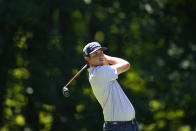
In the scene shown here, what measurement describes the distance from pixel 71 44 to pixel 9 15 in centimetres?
158

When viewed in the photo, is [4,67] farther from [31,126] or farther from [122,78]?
[122,78]

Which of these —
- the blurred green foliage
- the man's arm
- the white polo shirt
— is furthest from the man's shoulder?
the blurred green foliage

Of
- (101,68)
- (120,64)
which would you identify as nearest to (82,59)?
(120,64)

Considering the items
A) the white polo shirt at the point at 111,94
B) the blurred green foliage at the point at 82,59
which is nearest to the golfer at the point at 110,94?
the white polo shirt at the point at 111,94

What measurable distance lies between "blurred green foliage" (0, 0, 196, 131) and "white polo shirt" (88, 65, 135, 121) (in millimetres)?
5911

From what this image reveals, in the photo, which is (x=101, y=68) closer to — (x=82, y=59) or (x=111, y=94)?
(x=111, y=94)

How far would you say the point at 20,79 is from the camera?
12.3 m

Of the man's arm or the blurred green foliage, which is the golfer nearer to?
the man's arm

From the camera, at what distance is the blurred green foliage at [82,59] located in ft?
38.9

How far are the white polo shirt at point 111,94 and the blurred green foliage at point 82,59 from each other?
5.91 m

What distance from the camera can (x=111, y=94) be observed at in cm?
507

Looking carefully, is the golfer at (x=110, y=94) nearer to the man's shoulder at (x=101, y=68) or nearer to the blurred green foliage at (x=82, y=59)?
the man's shoulder at (x=101, y=68)

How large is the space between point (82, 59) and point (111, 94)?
6.50 metres

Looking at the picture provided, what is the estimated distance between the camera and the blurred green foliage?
11844 mm
